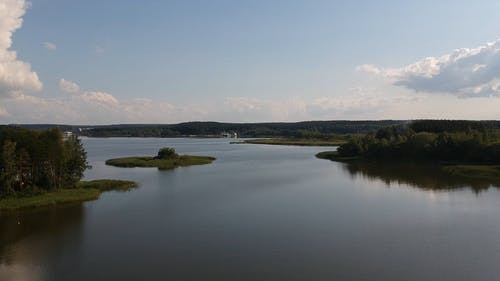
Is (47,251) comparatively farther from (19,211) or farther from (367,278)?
(367,278)

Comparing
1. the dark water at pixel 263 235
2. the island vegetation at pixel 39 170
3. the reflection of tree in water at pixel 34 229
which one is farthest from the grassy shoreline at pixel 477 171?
the reflection of tree in water at pixel 34 229

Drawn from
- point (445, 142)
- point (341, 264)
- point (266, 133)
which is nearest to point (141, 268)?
point (341, 264)

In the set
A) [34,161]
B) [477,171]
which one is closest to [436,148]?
[477,171]

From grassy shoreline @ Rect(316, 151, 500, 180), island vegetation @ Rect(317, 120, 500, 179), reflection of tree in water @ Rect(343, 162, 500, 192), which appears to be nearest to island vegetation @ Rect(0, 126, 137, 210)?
reflection of tree in water @ Rect(343, 162, 500, 192)

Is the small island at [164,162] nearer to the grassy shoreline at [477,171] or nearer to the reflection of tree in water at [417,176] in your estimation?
the reflection of tree in water at [417,176]

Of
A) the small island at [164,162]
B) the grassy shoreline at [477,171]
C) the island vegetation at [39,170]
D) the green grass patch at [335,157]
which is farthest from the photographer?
→ the green grass patch at [335,157]

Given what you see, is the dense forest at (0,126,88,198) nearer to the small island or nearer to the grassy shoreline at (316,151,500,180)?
the small island

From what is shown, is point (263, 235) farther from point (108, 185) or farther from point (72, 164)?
point (72, 164)
